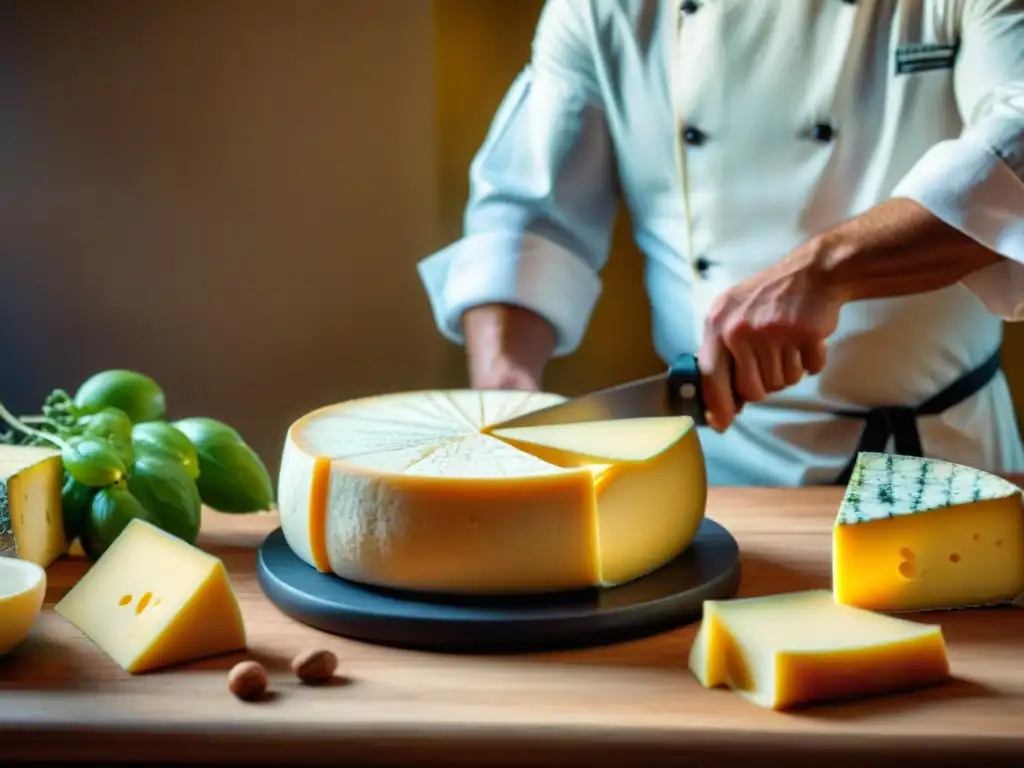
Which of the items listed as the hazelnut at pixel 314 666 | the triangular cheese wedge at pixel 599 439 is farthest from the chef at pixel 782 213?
the hazelnut at pixel 314 666

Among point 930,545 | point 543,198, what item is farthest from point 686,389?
point 543,198

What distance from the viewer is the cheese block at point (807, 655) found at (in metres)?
0.81

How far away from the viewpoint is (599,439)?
1081mm

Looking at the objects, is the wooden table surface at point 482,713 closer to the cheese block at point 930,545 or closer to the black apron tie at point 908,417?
the cheese block at point 930,545

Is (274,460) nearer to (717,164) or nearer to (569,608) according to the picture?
(717,164)

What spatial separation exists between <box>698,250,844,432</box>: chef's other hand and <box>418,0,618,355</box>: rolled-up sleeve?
0.44 meters

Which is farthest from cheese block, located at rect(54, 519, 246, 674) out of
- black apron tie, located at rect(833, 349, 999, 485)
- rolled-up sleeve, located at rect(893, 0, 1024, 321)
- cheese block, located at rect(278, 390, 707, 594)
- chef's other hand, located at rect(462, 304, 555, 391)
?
black apron tie, located at rect(833, 349, 999, 485)

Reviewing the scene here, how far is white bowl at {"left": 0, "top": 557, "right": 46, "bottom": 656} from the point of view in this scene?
2.86 ft

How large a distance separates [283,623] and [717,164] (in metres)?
0.90

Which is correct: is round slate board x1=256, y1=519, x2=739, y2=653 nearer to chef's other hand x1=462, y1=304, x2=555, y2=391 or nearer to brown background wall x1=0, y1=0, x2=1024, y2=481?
chef's other hand x1=462, y1=304, x2=555, y2=391

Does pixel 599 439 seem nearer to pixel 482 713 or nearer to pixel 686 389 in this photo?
pixel 686 389

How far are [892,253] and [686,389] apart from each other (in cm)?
28

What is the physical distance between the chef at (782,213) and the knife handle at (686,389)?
21 mm

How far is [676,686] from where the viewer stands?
0.85 m
